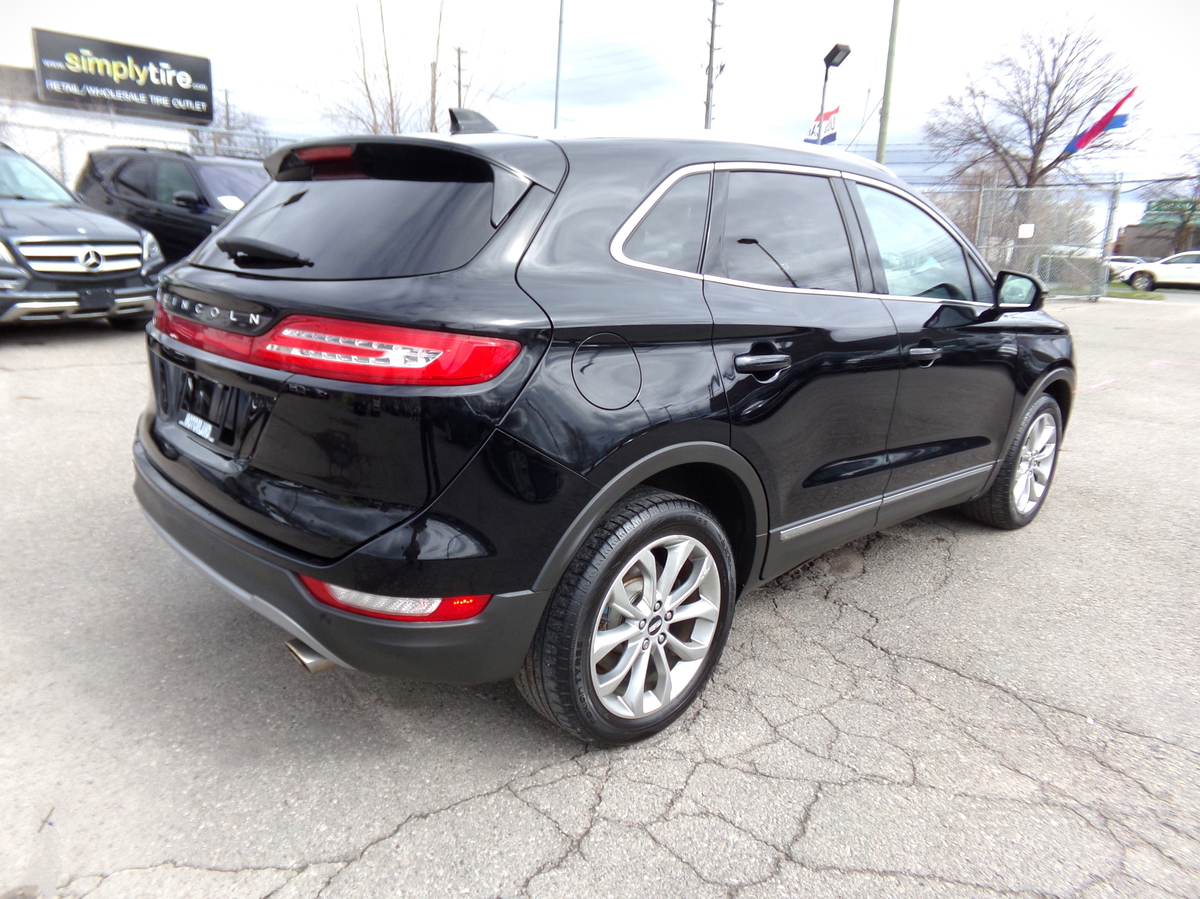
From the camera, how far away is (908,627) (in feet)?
11.3

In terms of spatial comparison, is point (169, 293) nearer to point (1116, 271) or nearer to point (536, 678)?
point (536, 678)

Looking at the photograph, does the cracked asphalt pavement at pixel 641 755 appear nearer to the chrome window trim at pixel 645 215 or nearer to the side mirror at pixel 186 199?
the chrome window trim at pixel 645 215

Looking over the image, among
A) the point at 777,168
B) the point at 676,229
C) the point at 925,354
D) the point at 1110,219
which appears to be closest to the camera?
the point at 676,229

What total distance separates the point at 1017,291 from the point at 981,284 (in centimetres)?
20

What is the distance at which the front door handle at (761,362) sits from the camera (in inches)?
103

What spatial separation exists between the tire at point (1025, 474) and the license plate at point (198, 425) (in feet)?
11.9

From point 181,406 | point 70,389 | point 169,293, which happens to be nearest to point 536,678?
point 181,406

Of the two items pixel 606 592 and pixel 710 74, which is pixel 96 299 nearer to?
pixel 606 592

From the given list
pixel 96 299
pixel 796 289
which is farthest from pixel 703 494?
pixel 96 299

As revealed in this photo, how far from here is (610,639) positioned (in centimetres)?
245

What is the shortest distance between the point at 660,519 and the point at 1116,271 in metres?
36.7

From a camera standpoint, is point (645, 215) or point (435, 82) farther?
point (435, 82)

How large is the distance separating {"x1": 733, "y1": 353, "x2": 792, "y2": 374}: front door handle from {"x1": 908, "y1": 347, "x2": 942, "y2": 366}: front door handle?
0.86 meters

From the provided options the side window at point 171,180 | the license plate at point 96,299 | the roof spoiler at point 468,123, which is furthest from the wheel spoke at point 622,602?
the side window at point 171,180
